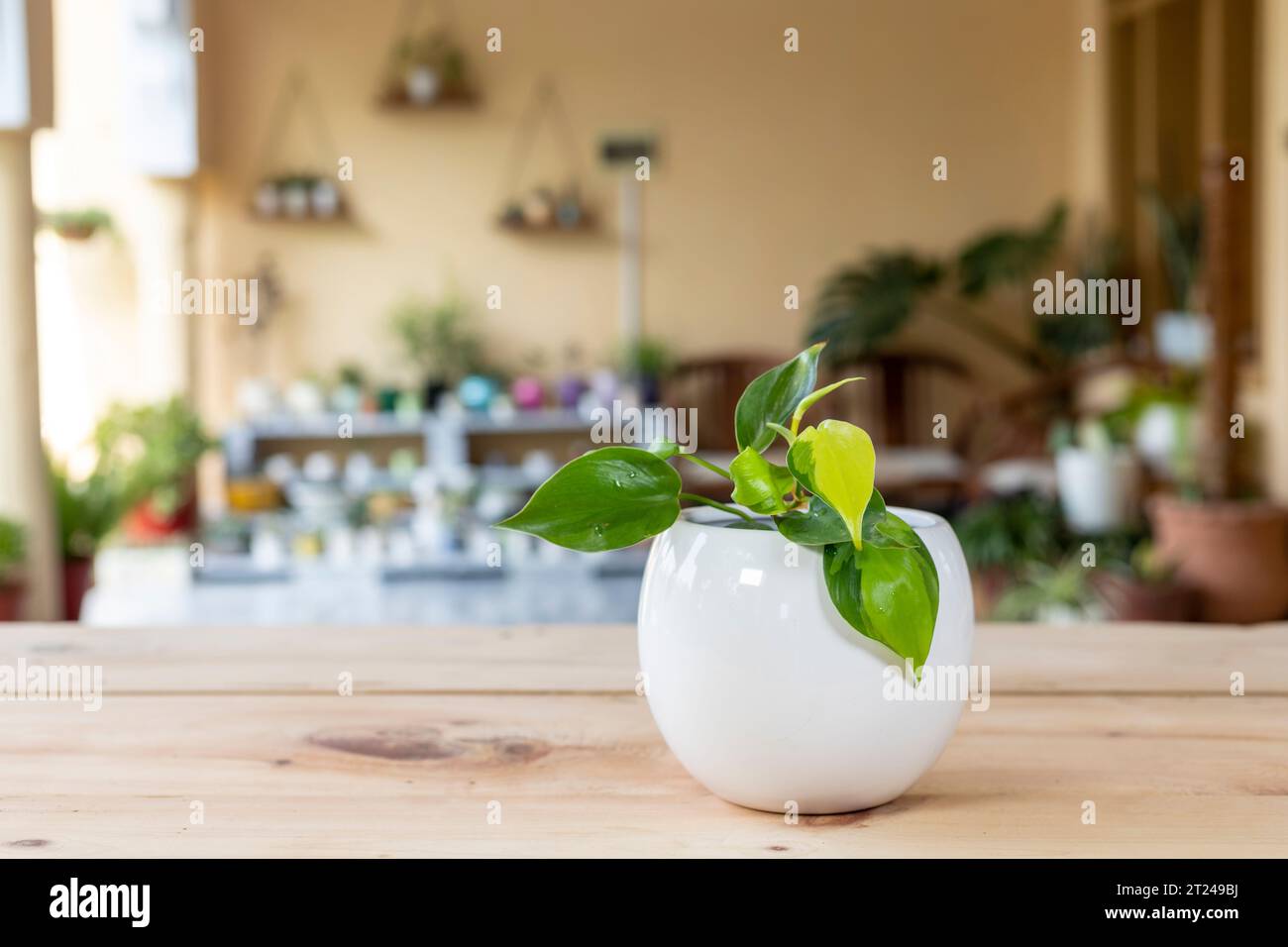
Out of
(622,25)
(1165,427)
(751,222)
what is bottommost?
(1165,427)

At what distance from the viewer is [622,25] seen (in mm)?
7074

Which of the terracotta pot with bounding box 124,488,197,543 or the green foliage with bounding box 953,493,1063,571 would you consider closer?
the green foliage with bounding box 953,493,1063,571

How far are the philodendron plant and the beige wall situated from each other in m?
6.45

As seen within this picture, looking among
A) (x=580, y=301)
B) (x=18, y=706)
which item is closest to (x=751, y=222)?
(x=580, y=301)

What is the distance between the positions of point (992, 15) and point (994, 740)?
22.6ft

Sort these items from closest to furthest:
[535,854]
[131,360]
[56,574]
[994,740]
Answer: [535,854]
[994,740]
[56,574]
[131,360]

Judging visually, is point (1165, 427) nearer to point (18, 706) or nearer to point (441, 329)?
point (441, 329)

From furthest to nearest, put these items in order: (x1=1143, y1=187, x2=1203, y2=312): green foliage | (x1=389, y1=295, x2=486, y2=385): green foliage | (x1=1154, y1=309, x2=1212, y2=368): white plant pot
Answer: (x1=389, y1=295, x2=486, y2=385): green foliage < (x1=1143, y1=187, x2=1203, y2=312): green foliage < (x1=1154, y1=309, x2=1212, y2=368): white plant pot

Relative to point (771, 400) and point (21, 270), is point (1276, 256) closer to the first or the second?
point (21, 270)

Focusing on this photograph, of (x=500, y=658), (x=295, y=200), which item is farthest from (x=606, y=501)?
(x=295, y=200)

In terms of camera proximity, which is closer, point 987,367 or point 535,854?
point 535,854

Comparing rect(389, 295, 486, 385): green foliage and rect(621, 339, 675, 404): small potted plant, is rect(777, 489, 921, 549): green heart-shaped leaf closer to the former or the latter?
rect(621, 339, 675, 404): small potted plant

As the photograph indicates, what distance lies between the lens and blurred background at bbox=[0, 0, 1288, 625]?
6402mm

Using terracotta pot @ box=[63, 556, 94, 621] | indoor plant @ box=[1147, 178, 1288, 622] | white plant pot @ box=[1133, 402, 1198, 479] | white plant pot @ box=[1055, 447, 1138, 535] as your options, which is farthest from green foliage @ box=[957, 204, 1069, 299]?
terracotta pot @ box=[63, 556, 94, 621]
